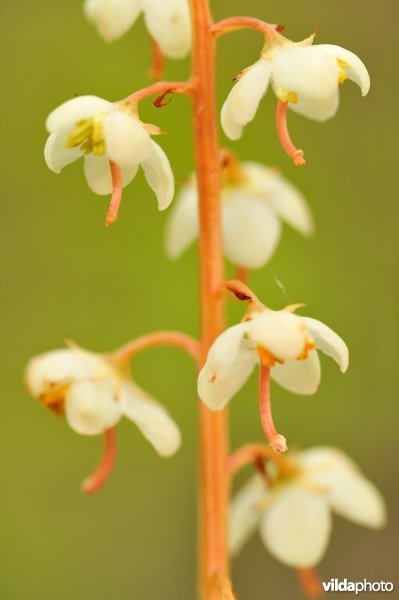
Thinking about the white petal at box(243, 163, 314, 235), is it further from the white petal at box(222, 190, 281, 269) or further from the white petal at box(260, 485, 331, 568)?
the white petal at box(260, 485, 331, 568)

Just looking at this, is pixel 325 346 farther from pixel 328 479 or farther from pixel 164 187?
pixel 328 479

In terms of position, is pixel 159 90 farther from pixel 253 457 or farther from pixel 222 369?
pixel 253 457

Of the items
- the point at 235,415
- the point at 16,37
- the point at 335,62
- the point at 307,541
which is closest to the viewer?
the point at 335,62

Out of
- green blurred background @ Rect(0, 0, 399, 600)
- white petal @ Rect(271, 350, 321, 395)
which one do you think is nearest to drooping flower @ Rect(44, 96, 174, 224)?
white petal @ Rect(271, 350, 321, 395)

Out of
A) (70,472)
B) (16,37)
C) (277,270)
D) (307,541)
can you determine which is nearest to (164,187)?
(307,541)

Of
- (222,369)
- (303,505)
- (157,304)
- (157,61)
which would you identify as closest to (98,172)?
(157,61)

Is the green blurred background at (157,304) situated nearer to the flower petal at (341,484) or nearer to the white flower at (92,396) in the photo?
the flower petal at (341,484)
